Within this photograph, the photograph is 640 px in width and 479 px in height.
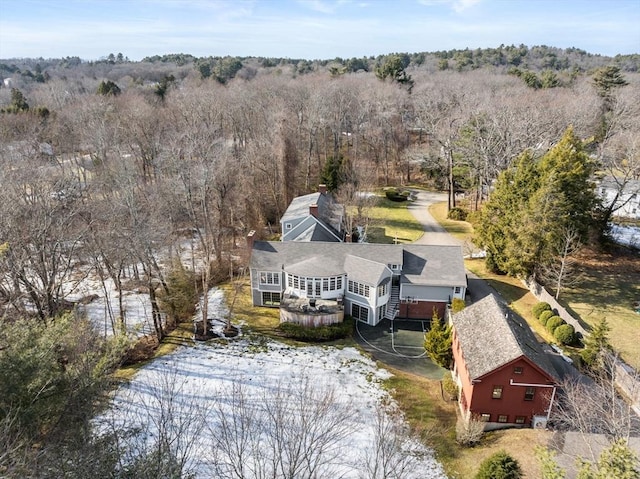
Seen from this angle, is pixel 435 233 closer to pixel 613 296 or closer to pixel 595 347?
pixel 613 296

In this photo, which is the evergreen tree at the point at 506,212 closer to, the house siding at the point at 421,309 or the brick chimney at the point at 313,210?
the house siding at the point at 421,309

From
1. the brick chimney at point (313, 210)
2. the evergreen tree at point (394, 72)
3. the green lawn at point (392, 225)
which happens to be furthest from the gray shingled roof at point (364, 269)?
the evergreen tree at point (394, 72)

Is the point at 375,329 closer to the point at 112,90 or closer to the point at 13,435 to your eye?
the point at 13,435

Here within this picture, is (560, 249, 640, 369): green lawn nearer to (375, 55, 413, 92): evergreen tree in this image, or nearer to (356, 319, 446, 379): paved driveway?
(356, 319, 446, 379): paved driveway

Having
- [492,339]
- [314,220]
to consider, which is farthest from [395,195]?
[492,339]

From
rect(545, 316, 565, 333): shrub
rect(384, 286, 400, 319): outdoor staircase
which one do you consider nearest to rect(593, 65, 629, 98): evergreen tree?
rect(545, 316, 565, 333): shrub

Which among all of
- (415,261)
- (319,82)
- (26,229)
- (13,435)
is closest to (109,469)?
(13,435)
